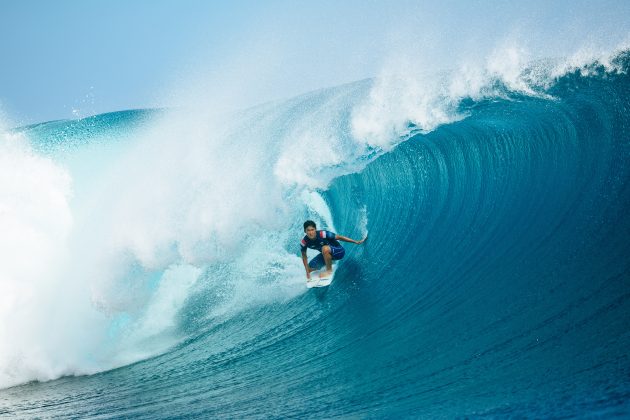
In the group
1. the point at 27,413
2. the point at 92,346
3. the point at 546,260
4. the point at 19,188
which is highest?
the point at 19,188

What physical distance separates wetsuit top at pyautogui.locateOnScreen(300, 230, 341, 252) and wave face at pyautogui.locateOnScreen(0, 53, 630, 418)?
49 cm

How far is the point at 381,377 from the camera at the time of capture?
3598 millimetres

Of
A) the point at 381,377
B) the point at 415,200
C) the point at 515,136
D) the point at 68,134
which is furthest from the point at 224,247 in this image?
the point at 68,134

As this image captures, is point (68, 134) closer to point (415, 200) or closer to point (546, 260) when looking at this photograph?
point (415, 200)

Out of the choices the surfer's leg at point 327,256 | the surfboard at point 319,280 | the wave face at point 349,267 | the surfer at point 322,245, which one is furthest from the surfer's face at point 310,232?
the wave face at point 349,267

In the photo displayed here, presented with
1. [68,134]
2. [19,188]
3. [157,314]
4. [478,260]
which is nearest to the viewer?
[478,260]

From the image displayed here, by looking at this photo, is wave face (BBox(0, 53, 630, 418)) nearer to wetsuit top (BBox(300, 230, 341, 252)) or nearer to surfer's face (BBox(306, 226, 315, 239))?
wetsuit top (BBox(300, 230, 341, 252))

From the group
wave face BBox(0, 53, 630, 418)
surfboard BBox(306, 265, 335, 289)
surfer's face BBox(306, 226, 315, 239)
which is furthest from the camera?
surfboard BBox(306, 265, 335, 289)

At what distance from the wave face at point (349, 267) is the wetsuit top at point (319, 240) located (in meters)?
0.49

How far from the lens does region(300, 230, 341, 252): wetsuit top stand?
235 inches

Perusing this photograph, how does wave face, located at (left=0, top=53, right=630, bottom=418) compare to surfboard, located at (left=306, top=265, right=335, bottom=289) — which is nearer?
wave face, located at (left=0, top=53, right=630, bottom=418)

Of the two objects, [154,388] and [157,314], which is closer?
[154,388]

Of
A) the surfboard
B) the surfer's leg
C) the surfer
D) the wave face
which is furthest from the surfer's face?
the wave face

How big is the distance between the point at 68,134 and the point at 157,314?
10.3m
